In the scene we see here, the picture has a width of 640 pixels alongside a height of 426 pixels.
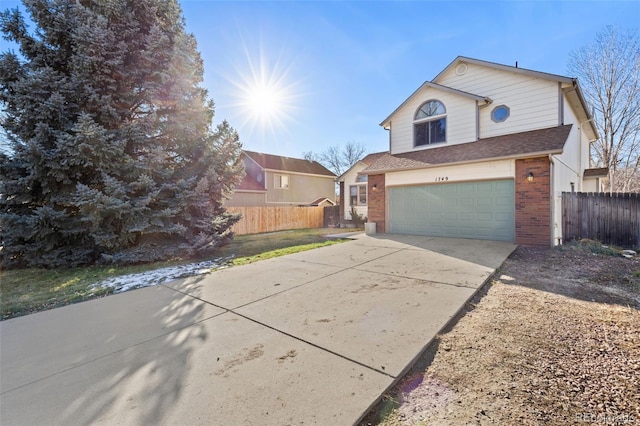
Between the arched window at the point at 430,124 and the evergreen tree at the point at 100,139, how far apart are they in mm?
8581

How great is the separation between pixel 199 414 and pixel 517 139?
11371mm

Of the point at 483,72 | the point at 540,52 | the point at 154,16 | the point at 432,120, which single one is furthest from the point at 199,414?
the point at 540,52

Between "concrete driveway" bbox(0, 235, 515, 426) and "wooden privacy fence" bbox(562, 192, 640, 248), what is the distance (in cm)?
612

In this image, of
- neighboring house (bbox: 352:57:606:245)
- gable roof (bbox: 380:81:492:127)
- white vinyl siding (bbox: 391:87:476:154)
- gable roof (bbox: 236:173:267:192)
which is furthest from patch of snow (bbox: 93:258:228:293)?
gable roof (bbox: 236:173:267:192)

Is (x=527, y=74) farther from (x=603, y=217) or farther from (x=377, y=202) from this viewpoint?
(x=377, y=202)

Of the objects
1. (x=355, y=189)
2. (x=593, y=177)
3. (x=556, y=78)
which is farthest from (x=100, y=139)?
(x=593, y=177)

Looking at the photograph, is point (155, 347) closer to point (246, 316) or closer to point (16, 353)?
point (246, 316)

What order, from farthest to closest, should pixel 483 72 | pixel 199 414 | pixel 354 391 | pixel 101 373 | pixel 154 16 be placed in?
pixel 483 72 < pixel 154 16 < pixel 101 373 < pixel 354 391 < pixel 199 414

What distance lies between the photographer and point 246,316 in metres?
3.72

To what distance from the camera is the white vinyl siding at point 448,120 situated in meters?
10.6

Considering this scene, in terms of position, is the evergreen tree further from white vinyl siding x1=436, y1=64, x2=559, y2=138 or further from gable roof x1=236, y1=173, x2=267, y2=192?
gable roof x1=236, y1=173, x2=267, y2=192

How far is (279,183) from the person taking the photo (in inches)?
881

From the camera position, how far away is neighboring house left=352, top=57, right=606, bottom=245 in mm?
8469

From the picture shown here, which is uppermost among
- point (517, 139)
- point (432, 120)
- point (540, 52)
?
point (540, 52)
